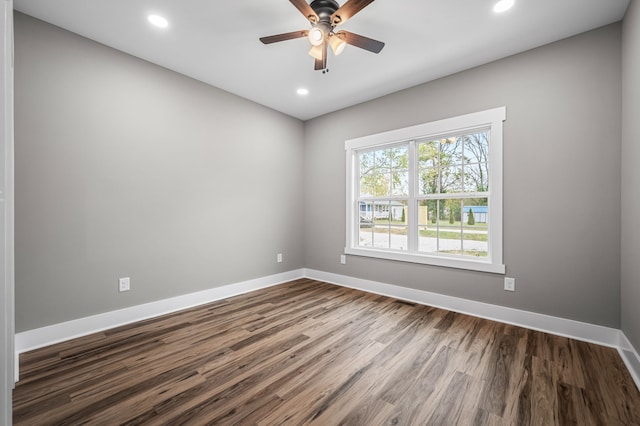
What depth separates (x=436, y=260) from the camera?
3184mm

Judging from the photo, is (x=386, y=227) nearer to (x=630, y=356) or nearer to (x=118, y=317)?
(x=630, y=356)

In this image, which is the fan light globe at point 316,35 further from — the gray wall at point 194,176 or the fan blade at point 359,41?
the gray wall at point 194,176

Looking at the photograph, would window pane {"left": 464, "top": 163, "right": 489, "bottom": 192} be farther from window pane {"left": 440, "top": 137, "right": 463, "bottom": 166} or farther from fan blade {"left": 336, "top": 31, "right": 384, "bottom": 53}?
fan blade {"left": 336, "top": 31, "right": 384, "bottom": 53}

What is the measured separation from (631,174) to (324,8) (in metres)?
2.56

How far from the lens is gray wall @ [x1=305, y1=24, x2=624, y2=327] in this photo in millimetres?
2264

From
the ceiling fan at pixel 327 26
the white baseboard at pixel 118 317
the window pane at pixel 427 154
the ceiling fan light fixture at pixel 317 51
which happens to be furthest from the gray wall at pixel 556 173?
the white baseboard at pixel 118 317

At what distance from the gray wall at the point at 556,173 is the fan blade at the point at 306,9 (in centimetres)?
190

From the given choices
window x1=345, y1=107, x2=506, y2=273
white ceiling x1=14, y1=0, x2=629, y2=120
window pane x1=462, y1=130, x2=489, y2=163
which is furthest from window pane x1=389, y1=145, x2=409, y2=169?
white ceiling x1=14, y1=0, x2=629, y2=120

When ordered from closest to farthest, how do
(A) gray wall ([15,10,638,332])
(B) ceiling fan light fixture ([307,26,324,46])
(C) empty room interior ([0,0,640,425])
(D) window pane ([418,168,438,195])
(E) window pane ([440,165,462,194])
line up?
1. (C) empty room interior ([0,0,640,425])
2. (B) ceiling fan light fixture ([307,26,324,46])
3. (A) gray wall ([15,10,638,332])
4. (E) window pane ([440,165,462,194])
5. (D) window pane ([418,168,438,195])

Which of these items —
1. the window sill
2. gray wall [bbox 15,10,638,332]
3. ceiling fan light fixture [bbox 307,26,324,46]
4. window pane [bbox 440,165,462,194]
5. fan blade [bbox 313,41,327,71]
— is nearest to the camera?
ceiling fan light fixture [bbox 307,26,324,46]

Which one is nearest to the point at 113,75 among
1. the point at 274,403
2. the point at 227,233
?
the point at 227,233

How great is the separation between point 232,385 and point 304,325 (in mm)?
1006

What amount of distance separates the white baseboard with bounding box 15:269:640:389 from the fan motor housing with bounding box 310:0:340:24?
3.00 meters

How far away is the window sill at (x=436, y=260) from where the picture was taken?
2.80m
